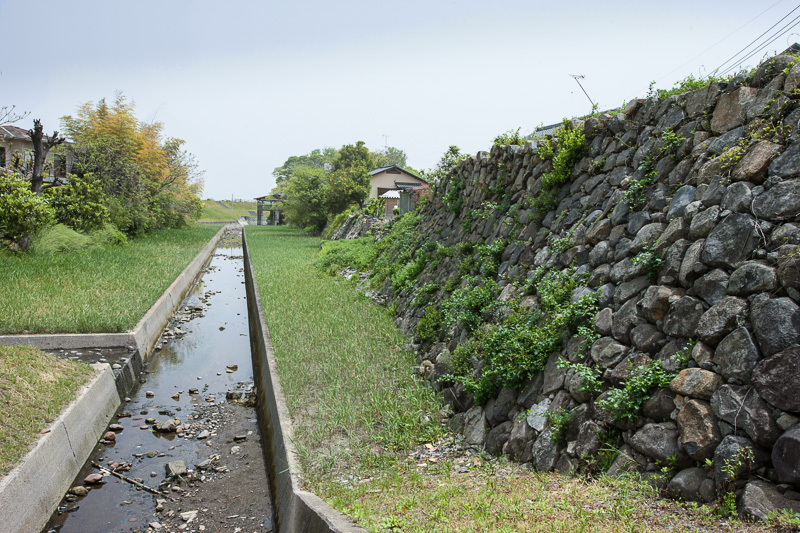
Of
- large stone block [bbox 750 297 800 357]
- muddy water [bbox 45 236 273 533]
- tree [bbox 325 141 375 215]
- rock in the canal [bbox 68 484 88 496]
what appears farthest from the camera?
tree [bbox 325 141 375 215]

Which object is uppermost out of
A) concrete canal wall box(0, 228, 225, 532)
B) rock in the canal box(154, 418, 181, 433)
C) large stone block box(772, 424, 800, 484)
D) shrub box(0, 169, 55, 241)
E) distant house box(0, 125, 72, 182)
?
distant house box(0, 125, 72, 182)

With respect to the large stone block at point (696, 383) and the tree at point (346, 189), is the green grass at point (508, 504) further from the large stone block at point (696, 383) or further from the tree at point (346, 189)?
the tree at point (346, 189)

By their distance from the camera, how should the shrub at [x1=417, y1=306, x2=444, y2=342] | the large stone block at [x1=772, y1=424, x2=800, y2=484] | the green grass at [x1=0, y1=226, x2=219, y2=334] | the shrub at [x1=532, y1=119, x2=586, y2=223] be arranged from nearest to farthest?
the large stone block at [x1=772, y1=424, x2=800, y2=484] < the shrub at [x1=532, y1=119, x2=586, y2=223] < the shrub at [x1=417, y1=306, x2=444, y2=342] < the green grass at [x1=0, y1=226, x2=219, y2=334]

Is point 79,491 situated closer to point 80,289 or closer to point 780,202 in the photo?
point 80,289

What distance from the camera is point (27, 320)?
345 inches

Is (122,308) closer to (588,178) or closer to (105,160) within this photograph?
(588,178)

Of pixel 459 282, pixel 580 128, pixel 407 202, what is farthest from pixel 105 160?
pixel 580 128

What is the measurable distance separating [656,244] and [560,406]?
5.49ft

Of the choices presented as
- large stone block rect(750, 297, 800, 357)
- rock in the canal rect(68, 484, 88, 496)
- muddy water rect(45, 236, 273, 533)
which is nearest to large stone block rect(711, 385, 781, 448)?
large stone block rect(750, 297, 800, 357)

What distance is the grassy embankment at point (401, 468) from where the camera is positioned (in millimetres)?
3301

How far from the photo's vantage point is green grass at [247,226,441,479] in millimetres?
5320

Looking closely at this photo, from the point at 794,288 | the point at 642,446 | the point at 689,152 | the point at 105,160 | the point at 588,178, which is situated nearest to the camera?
the point at 794,288

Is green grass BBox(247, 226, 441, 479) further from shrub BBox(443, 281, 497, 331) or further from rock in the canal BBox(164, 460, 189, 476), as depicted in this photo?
rock in the canal BBox(164, 460, 189, 476)

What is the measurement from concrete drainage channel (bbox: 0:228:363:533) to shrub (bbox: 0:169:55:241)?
6.77 metres
